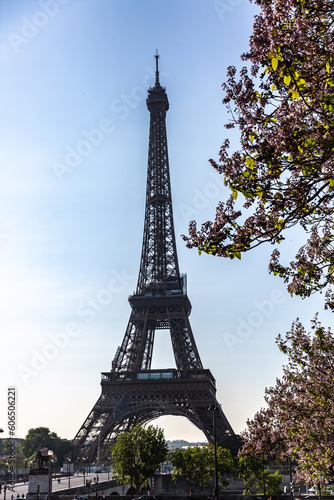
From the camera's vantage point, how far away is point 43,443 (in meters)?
145

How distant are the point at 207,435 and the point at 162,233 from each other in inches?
1642

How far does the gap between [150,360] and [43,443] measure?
57.7m

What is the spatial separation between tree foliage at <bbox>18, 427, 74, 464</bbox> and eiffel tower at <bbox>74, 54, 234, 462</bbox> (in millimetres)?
36735

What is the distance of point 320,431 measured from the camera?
20.5 m

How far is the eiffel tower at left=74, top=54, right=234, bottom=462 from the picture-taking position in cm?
9469

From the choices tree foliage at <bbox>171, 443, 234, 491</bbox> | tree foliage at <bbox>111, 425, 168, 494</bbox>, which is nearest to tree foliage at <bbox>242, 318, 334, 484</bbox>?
tree foliage at <bbox>111, 425, 168, 494</bbox>

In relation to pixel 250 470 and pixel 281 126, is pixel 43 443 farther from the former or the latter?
pixel 281 126

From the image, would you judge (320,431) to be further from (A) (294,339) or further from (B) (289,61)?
(B) (289,61)

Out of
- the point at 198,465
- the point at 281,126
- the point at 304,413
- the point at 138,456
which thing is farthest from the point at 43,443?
the point at 281,126

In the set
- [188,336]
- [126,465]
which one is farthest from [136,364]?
[126,465]

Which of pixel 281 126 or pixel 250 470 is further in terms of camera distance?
pixel 250 470

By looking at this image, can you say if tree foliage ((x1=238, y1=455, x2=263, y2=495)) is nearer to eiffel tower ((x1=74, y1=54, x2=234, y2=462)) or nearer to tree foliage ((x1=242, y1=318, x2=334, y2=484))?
eiffel tower ((x1=74, y1=54, x2=234, y2=462))

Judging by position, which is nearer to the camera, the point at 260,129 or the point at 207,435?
the point at 260,129

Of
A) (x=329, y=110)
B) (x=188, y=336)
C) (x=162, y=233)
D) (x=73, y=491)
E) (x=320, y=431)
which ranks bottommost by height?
(x=73, y=491)
